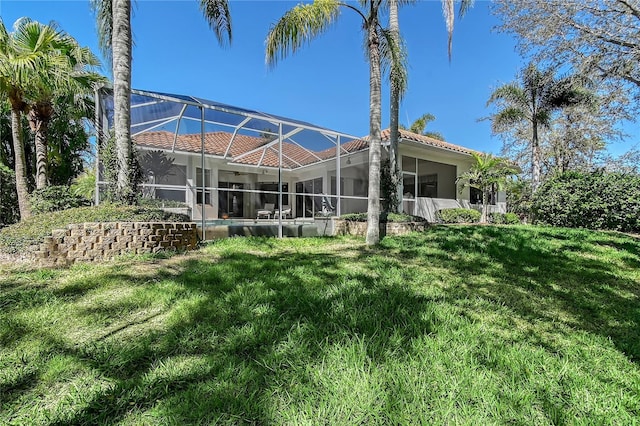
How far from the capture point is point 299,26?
21.9 ft

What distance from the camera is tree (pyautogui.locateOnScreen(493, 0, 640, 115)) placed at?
24.9 feet

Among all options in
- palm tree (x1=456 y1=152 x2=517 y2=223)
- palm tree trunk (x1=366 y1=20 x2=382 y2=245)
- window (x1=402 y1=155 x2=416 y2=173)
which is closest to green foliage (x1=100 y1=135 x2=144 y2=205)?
palm tree trunk (x1=366 y1=20 x2=382 y2=245)

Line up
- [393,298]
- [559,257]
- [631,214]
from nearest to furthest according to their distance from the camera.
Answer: [393,298] < [559,257] < [631,214]

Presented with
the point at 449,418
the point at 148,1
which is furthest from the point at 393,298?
the point at 148,1

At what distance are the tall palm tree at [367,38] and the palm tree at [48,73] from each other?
468 cm

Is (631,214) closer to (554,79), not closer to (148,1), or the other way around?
(554,79)

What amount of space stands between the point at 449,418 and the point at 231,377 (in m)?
1.33

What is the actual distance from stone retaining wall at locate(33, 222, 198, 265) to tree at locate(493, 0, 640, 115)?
11.0 meters

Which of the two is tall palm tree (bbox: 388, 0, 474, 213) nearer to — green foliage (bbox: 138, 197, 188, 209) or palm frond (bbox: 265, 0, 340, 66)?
Result: palm frond (bbox: 265, 0, 340, 66)

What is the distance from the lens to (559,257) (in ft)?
18.1

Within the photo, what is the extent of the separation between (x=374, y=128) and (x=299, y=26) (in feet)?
9.36

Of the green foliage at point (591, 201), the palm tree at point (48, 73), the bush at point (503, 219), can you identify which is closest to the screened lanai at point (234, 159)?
the palm tree at point (48, 73)

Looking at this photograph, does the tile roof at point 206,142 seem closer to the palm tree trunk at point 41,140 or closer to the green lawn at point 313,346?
the palm tree trunk at point 41,140

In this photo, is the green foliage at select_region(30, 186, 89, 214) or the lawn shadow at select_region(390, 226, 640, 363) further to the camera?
the green foliage at select_region(30, 186, 89, 214)
